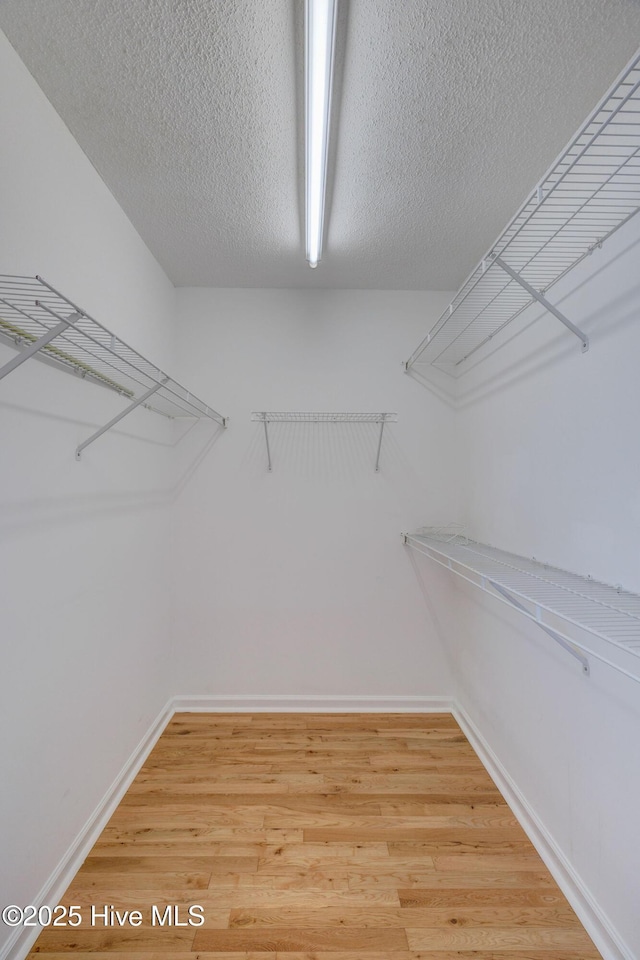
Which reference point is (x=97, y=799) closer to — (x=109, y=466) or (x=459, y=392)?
(x=109, y=466)

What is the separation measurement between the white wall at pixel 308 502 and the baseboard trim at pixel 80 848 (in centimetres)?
50

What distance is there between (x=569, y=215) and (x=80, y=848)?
258cm

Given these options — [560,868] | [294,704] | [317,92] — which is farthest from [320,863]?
[317,92]

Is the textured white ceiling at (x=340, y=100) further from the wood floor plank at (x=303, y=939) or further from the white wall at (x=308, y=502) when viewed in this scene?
the wood floor plank at (x=303, y=939)

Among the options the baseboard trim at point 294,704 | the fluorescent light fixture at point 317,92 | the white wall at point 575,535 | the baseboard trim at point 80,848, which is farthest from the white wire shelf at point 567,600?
the baseboard trim at point 80,848

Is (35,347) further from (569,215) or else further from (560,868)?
(560,868)

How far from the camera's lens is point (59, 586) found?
129 centimetres

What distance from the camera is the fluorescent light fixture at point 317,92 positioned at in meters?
0.83

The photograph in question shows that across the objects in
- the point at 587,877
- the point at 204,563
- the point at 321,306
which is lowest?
the point at 587,877

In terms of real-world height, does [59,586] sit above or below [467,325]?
below

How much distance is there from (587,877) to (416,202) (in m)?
2.44

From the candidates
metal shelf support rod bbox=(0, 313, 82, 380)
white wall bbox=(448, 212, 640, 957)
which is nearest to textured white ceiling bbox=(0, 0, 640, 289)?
white wall bbox=(448, 212, 640, 957)

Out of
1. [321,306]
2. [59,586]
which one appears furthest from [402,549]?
[59,586]

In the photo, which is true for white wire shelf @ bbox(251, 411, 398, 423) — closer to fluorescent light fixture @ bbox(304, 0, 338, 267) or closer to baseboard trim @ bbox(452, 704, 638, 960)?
fluorescent light fixture @ bbox(304, 0, 338, 267)
